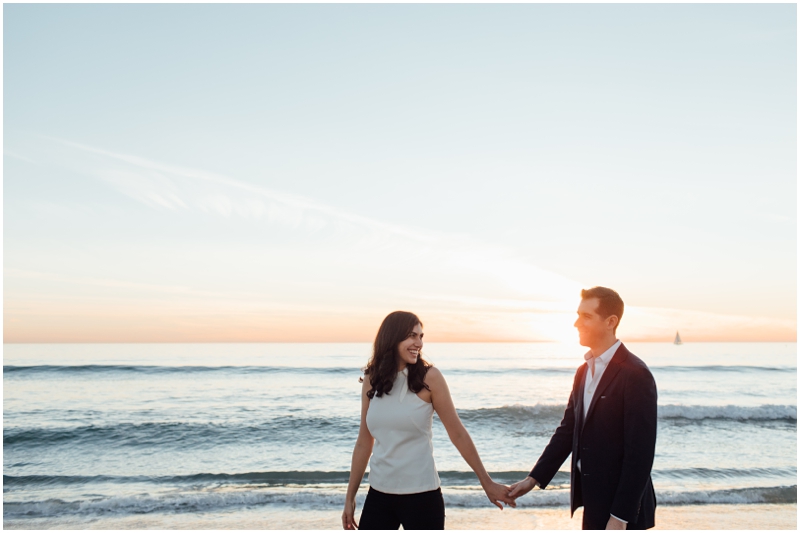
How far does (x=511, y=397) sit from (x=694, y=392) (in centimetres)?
876

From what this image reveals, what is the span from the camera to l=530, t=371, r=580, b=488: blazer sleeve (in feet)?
11.7

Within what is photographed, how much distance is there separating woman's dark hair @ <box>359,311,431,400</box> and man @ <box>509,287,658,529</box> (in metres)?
0.97

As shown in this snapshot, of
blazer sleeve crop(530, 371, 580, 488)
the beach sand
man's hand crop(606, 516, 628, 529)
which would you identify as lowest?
the beach sand

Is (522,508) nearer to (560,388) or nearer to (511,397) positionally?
(511,397)

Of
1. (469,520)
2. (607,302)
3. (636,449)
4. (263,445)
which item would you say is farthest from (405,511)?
(263,445)

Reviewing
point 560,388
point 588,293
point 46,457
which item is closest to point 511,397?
point 560,388

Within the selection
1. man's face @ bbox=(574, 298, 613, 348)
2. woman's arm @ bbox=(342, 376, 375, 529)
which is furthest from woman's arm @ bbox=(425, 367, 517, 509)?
man's face @ bbox=(574, 298, 613, 348)

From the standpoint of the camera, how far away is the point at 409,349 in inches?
132

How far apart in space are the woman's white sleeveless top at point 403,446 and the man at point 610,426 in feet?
2.91

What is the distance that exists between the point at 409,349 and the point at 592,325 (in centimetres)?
110

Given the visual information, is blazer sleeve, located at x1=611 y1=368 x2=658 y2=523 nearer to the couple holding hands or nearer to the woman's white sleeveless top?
the couple holding hands

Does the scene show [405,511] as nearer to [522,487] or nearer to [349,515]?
[349,515]

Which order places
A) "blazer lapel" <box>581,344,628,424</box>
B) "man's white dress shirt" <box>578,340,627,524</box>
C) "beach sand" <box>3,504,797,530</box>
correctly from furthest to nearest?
1. "beach sand" <box>3,504,797,530</box>
2. "man's white dress shirt" <box>578,340,627,524</box>
3. "blazer lapel" <box>581,344,628,424</box>

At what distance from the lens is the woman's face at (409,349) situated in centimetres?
334
